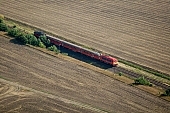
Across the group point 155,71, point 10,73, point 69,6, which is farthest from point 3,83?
point 69,6

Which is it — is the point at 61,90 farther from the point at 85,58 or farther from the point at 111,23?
the point at 111,23

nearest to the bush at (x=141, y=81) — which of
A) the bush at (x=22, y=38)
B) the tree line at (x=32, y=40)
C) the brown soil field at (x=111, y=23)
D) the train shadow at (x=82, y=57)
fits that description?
the brown soil field at (x=111, y=23)

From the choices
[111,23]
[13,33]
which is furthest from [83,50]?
[111,23]

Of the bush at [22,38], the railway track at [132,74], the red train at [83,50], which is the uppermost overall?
the bush at [22,38]

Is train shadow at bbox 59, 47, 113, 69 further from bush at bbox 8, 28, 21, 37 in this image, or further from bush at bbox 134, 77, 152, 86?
bush at bbox 8, 28, 21, 37

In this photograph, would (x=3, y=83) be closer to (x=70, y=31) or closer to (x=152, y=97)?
(x=152, y=97)

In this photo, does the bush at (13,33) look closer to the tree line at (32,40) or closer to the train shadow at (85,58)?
the tree line at (32,40)
